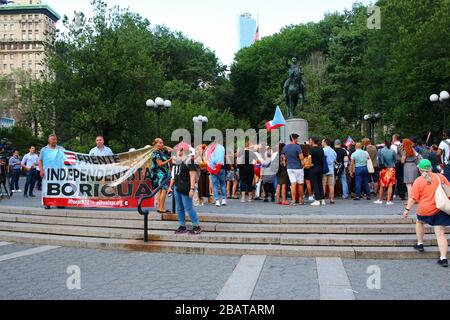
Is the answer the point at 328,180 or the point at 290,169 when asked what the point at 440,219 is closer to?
the point at 290,169

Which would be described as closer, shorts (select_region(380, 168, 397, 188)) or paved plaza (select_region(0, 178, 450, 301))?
paved plaza (select_region(0, 178, 450, 301))

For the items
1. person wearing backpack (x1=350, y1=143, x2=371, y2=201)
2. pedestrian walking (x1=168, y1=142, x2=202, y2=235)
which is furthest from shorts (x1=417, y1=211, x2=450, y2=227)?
person wearing backpack (x1=350, y1=143, x2=371, y2=201)

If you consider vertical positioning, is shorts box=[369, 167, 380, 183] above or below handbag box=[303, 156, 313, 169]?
below

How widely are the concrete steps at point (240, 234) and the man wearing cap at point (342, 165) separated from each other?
4.79 m

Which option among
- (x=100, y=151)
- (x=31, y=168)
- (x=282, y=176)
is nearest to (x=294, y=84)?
(x=282, y=176)

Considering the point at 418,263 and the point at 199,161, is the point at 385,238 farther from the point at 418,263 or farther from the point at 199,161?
the point at 199,161

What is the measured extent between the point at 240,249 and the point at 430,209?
335cm

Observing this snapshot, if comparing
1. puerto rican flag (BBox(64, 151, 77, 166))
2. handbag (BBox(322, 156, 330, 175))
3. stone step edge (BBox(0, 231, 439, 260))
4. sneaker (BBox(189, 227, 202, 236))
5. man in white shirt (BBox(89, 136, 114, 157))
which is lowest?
stone step edge (BBox(0, 231, 439, 260))

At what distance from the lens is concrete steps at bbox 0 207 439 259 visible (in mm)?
7952

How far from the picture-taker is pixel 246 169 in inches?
542

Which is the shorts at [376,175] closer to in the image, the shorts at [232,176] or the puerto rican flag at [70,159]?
the shorts at [232,176]

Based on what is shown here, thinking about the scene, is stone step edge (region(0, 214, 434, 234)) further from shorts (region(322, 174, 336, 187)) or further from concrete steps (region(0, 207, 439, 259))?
shorts (region(322, 174, 336, 187))

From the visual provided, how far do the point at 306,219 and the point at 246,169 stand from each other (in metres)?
4.77

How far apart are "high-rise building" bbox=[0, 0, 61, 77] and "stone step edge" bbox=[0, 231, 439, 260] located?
135245mm
